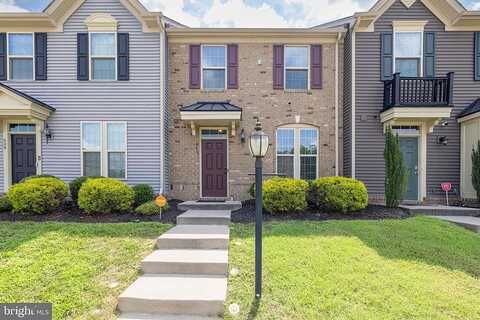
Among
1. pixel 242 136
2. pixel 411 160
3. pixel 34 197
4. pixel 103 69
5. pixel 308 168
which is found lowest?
pixel 34 197

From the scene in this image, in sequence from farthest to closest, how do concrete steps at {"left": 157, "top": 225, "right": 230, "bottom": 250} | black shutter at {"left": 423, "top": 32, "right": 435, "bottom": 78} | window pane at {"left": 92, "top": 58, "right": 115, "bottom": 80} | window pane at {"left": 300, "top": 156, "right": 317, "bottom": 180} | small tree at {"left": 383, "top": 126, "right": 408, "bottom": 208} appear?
window pane at {"left": 300, "top": 156, "right": 317, "bottom": 180}, black shutter at {"left": 423, "top": 32, "right": 435, "bottom": 78}, window pane at {"left": 92, "top": 58, "right": 115, "bottom": 80}, small tree at {"left": 383, "top": 126, "right": 408, "bottom": 208}, concrete steps at {"left": 157, "top": 225, "right": 230, "bottom": 250}

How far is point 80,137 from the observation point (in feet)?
27.1

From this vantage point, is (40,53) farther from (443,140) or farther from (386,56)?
(443,140)

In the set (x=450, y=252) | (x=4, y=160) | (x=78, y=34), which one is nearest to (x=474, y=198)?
(x=450, y=252)

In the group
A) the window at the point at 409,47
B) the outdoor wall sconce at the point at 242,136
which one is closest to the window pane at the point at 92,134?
the outdoor wall sconce at the point at 242,136

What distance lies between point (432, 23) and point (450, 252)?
778 centimetres

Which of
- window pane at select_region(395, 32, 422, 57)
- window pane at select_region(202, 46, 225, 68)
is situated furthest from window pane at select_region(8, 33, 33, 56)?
window pane at select_region(395, 32, 422, 57)

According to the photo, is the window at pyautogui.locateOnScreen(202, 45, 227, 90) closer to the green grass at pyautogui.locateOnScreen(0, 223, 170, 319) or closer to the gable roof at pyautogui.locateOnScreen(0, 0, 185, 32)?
the gable roof at pyautogui.locateOnScreen(0, 0, 185, 32)

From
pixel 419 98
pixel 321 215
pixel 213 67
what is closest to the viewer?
pixel 321 215

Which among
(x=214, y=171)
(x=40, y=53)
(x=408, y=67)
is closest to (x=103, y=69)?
(x=40, y=53)

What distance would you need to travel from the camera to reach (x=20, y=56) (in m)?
8.22

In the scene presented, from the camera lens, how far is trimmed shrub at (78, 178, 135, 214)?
6.54 metres

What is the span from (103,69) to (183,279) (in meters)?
7.53

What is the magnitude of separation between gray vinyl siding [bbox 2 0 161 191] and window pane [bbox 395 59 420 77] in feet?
26.3
